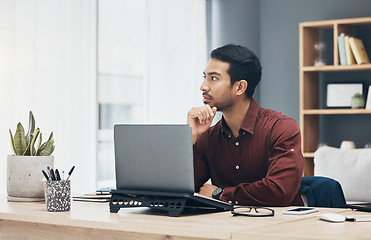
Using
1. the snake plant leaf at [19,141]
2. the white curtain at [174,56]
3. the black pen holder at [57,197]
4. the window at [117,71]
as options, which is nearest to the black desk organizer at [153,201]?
the black pen holder at [57,197]

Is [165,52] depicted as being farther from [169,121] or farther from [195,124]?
[195,124]

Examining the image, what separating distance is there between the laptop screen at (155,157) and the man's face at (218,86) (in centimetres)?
61

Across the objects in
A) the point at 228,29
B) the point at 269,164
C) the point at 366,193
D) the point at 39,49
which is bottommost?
the point at 366,193

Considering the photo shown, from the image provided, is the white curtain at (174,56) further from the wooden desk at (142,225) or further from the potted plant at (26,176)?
the wooden desk at (142,225)

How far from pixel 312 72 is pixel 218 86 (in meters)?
2.72

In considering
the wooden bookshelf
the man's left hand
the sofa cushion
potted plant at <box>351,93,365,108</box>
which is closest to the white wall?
the man's left hand

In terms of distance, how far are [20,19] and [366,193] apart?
89.9 inches

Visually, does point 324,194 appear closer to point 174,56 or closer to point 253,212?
point 253,212

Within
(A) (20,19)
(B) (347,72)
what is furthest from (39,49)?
(B) (347,72)

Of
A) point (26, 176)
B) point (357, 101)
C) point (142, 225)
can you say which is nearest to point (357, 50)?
point (357, 101)

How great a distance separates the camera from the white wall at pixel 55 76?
10.1 feet

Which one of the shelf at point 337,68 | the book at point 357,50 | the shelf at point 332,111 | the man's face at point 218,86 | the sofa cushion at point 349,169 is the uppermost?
the book at point 357,50

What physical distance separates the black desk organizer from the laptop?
0.02 metres

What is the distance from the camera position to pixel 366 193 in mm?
3312
